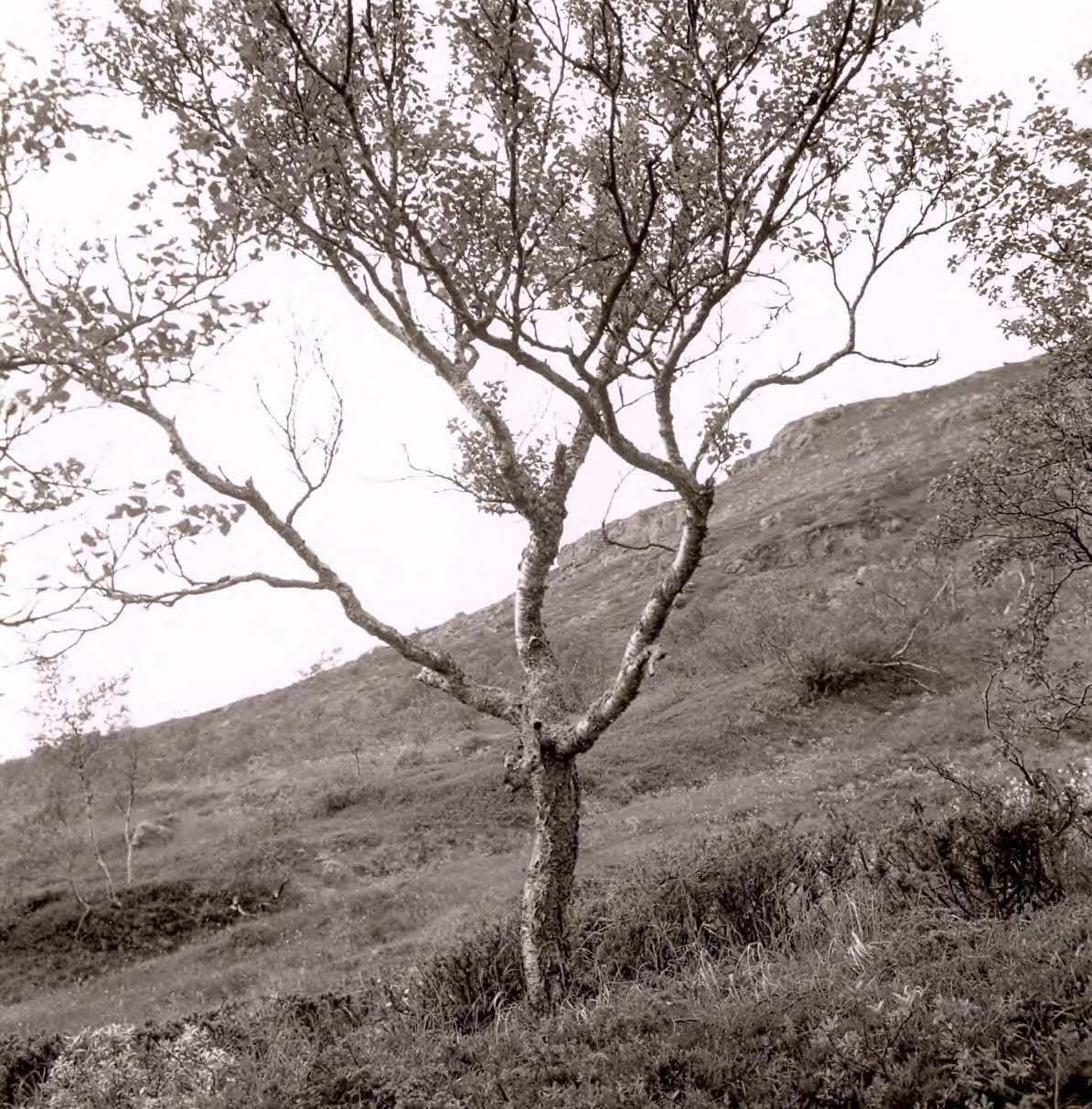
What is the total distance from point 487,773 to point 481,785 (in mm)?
1362

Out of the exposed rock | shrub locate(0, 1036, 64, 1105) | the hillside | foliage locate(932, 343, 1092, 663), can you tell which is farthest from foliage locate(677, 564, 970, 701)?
shrub locate(0, 1036, 64, 1105)

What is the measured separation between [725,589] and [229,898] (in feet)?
142

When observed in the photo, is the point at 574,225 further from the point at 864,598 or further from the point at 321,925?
the point at 864,598

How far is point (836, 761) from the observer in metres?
25.8

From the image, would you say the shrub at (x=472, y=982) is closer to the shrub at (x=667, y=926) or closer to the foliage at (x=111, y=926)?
the shrub at (x=667, y=926)

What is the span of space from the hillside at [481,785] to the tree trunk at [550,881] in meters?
2.63

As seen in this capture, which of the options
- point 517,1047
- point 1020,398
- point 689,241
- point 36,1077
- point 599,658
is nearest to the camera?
point 517,1047

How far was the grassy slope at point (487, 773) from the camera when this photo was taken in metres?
20.5

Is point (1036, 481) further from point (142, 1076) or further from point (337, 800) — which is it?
point (337, 800)

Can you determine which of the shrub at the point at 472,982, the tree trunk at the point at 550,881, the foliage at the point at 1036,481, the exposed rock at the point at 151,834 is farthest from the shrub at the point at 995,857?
the exposed rock at the point at 151,834

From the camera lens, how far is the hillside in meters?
20.2

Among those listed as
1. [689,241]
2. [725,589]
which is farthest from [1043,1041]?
[725,589]

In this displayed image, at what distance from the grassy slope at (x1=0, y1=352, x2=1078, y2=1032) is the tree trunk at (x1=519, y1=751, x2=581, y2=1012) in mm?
5944

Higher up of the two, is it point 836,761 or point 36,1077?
point 36,1077
